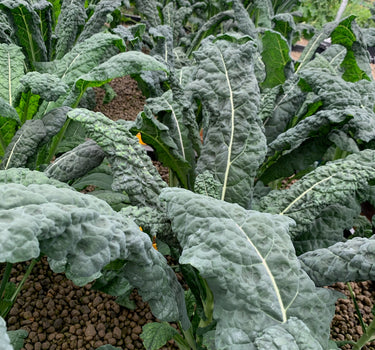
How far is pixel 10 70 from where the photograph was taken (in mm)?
2047

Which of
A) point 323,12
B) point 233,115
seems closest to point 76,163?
point 233,115

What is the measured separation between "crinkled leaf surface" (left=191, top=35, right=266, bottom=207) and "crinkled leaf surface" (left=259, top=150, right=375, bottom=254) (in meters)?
0.17

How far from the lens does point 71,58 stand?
2.08m

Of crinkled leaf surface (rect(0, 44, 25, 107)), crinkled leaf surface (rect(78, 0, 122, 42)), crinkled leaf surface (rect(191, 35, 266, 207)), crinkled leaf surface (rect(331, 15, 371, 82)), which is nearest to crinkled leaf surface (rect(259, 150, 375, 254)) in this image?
crinkled leaf surface (rect(191, 35, 266, 207))

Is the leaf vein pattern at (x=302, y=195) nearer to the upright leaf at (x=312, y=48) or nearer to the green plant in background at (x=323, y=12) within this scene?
the upright leaf at (x=312, y=48)

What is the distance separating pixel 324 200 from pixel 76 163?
3.46 feet

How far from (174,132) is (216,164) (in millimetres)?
385

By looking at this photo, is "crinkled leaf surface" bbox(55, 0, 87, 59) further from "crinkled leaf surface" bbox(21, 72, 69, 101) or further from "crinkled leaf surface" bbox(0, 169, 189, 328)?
"crinkled leaf surface" bbox(0, 169, 189, 328)

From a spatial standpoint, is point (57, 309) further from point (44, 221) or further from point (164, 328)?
point (44, 221)

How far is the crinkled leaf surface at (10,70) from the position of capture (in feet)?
6.56

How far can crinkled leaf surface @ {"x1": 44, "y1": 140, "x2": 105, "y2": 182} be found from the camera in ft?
4.91

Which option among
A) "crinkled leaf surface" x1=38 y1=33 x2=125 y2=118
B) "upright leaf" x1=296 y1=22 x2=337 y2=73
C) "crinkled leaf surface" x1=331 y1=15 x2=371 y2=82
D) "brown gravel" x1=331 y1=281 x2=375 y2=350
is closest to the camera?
"brown gravel" x1=331 y1=281 x2=375 y2=350

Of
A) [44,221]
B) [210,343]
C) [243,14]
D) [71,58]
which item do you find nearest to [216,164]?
[210,343]

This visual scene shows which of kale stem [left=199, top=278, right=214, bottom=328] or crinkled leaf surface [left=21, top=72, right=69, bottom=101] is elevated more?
crinkled leaf surface [left=21, top=72, right=69, bottom=101]
